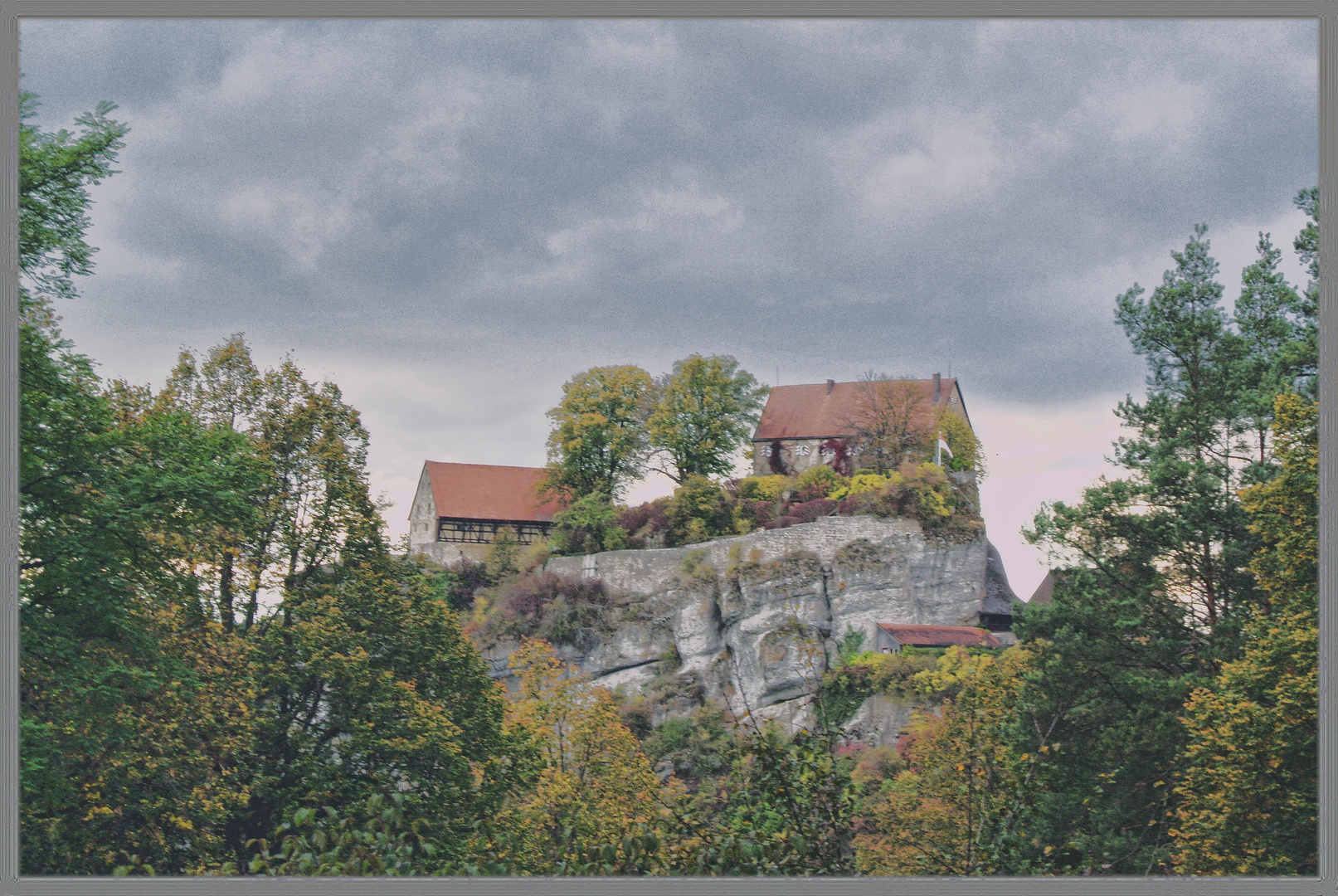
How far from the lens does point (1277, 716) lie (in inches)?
258

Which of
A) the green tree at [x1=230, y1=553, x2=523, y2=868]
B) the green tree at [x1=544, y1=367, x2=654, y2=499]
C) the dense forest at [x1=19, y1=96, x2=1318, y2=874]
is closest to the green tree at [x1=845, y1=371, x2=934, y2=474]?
the dense forest at [x1=19, y1=96, x2=1318, y2=874]

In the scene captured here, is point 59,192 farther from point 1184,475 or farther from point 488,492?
point 1184,475

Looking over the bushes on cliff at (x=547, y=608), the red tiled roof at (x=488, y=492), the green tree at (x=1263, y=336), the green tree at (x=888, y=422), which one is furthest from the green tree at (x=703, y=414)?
the green tree at (x=1263, y=336)

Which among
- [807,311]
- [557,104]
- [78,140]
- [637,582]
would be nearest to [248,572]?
[78,140]

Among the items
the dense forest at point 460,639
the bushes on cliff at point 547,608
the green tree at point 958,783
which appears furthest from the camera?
the bushes on cliff at point 547,608

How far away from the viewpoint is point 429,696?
27.7 ft

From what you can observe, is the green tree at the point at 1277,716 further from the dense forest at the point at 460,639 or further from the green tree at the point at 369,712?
the green tree at the point at 369,712

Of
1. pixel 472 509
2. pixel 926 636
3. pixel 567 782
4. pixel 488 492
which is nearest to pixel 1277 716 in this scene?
pixel 567 782

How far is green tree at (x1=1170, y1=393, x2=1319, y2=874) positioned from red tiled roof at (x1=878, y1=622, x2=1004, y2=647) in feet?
17.7

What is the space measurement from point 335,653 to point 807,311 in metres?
4.34

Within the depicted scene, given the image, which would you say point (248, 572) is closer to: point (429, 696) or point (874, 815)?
point (429, 696)

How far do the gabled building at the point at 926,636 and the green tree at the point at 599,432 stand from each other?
4.62m

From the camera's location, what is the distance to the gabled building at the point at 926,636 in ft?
42.0

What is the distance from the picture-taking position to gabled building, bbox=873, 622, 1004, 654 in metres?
12.8
